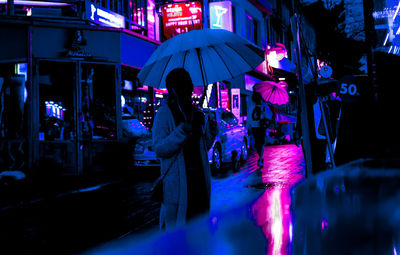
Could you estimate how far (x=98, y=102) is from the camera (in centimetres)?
1368

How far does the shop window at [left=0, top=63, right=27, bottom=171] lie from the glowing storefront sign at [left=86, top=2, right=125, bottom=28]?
2878mm

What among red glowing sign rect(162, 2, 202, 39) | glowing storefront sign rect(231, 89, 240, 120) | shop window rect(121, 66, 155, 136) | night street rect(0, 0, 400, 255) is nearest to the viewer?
night street rect(0, 0, 400, 255)

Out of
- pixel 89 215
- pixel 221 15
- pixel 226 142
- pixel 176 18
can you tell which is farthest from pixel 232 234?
pixel 221 15

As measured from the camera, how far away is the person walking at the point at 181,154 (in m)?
2.98

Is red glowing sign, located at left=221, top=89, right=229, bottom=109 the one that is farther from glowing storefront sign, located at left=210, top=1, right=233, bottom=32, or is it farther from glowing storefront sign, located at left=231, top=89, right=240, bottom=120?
glowing storefront sign, located at left=210, top=1, right=233, bottom=32

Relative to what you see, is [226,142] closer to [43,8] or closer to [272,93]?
[272,93]

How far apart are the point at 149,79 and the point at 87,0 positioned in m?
10.6

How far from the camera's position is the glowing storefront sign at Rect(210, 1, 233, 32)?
21.2 meters

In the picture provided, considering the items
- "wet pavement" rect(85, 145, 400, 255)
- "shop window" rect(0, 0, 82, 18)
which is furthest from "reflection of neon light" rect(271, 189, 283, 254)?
"shop window" rect(0, 0, 82, 18)

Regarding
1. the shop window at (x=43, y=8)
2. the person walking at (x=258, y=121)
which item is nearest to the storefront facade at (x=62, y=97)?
the shop window at (x=43, y=8)

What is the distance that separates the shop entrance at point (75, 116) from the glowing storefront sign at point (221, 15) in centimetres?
902

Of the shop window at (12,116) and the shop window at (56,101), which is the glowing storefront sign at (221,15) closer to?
the shop window at (56,101)

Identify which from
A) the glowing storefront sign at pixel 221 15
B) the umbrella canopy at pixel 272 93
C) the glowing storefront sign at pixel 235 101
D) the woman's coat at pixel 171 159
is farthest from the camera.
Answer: the glowing storefront sign at pixel 235 101

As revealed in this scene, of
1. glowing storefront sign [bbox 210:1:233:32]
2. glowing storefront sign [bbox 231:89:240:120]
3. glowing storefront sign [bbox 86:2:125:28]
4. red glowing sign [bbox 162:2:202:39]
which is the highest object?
glowing storefront sign [bbox 210:1:233:32]
